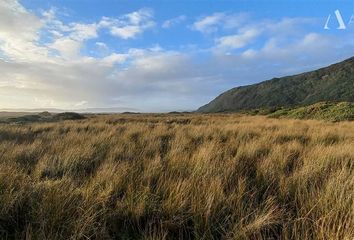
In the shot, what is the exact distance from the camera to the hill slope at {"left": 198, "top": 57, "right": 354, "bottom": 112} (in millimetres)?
119688

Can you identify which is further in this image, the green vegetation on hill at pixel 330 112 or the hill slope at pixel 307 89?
the hill slope at pixel 307 89

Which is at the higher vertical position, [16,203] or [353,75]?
[353,75]

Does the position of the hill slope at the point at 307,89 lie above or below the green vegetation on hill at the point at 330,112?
above

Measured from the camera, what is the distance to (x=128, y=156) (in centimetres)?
645

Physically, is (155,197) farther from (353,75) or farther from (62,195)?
(353,75)

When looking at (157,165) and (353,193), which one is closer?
(353,193)

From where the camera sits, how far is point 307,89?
146000 millimetres

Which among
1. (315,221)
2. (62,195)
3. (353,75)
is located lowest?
(315,221)

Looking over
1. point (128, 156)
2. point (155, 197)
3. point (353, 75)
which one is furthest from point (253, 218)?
point (353, 75)

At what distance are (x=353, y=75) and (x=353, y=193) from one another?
479ft

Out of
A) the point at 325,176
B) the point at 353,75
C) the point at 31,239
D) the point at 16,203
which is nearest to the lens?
the point at 31,239

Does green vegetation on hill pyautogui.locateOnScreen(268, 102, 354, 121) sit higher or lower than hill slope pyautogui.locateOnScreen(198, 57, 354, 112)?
lower

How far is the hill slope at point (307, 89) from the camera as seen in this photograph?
11969 centimetres

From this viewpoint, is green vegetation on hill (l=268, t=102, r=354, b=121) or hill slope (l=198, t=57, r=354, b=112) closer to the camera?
green vegetation on hill (l=268, t=102, r=354, b=121)
